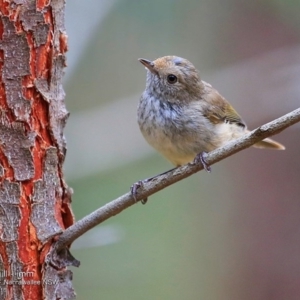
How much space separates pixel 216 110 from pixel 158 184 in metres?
1.55

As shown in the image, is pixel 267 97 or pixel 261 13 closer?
pixel 267 97

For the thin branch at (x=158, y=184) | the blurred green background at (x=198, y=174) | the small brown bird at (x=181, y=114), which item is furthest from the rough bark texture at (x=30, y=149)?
the blurred green background at (x=198, y=174)

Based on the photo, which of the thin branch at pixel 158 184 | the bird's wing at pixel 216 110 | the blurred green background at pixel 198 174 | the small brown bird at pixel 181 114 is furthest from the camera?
the blurred green background at pixel 198 174

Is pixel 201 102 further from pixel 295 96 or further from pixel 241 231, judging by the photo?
pixel 241 231

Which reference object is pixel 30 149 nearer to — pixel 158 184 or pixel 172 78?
pixel 158 184

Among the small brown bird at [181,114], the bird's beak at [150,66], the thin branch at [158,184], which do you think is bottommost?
the thin branch at [158,184]

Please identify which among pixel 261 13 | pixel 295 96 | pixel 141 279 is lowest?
pixel 141 279

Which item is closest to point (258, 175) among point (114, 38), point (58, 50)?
point (114, 38)

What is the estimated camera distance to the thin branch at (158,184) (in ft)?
7.31

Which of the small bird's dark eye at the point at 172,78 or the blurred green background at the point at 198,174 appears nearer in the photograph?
the small bird's dark eye at the point at 172,78

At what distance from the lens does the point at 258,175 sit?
22.8 ft

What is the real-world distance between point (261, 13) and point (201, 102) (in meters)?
3.56

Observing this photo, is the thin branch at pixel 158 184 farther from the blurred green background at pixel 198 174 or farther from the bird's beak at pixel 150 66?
the blurred green background at pixel 198 174

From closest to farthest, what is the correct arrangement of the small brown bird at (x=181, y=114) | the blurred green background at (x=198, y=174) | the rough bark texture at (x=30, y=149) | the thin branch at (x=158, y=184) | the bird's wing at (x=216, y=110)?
the thin branch at (x=158, y=184) < the rough bark texture at (x=30, y=149) < the small brown bird at (x=181, y=114) < the bird's wing at (x=216, y=110) < the blurred green background at (x=198, y=174)
